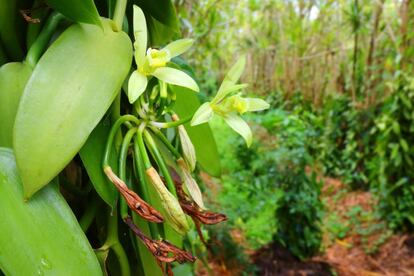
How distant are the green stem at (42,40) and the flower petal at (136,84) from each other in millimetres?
65

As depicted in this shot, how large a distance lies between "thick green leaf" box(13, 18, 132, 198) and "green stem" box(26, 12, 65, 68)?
0.12ft

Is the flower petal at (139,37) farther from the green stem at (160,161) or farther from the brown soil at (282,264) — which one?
the brown soil at (282,264)

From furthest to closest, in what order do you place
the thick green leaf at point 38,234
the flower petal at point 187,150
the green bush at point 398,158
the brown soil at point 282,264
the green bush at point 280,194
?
the green bush at point 398,158 < the green bush at point 280,194 < the brown soil at point 282,264 < the flower petal at point 187,150 < the thick green leaf at point 38,234

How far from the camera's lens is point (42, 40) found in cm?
31

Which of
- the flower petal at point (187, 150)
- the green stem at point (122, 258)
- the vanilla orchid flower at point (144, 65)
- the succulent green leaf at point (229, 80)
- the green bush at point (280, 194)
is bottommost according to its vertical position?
the green bush at point (280, 194)

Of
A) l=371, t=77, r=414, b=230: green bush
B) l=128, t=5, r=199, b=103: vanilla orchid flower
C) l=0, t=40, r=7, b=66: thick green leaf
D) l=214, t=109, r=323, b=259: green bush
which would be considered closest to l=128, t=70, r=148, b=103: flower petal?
l=128, t=5, r=199, b=103: vanilla orchid flower

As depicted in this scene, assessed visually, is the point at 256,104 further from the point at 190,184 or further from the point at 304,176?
the point at 304,176

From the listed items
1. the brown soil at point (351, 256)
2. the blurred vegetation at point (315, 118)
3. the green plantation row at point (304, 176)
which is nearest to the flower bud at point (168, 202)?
the blurred vegetation at point (315, 118)

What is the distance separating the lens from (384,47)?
2.75 metres

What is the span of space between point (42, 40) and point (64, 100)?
85mm

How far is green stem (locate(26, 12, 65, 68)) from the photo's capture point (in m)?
0.30

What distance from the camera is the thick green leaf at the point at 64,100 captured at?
24 cm

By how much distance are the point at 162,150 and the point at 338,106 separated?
10.1 feet

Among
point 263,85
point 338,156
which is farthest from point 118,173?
point 263,85
